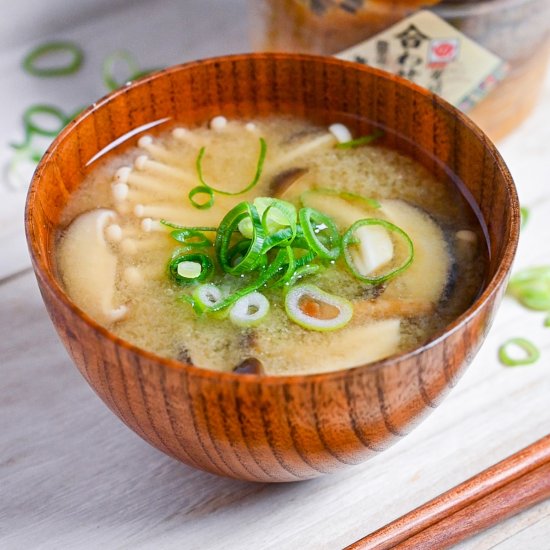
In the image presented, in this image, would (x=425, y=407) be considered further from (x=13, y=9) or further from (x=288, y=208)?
(x=13, y=9)

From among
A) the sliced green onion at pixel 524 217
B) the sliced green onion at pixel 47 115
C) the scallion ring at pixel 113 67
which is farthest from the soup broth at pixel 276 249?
the scallion ring at pixel 113 67

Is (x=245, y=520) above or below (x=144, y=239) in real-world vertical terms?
below

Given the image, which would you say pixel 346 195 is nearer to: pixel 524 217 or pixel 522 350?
pixel 522 350

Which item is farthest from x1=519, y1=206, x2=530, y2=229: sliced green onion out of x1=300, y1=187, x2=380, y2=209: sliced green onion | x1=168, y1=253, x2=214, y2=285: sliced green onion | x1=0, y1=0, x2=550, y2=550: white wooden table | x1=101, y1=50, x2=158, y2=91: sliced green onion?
x1=101, y1=50, x2=158, y2=91: sliced green onion

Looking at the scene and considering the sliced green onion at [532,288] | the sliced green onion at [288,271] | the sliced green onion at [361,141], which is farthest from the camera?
the sliced green onion at [532,288]

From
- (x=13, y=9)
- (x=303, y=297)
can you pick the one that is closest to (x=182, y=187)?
(x=303, y=297)

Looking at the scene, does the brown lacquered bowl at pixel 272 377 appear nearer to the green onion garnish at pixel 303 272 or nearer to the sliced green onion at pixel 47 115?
the green onion garnish at pixel 303 272
